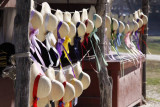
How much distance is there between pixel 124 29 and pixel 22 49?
4.11 metres

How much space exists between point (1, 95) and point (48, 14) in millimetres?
1213

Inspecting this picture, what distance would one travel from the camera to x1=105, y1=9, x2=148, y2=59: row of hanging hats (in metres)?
7.28

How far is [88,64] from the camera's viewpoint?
7.74 m

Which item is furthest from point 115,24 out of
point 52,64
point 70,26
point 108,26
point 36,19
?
point 36,19

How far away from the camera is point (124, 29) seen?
25.3 ft

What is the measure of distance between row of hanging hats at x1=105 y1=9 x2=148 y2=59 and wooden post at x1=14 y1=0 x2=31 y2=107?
11.1 feet

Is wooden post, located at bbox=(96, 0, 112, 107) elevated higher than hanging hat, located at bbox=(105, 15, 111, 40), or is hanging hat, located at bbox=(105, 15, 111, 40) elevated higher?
hanging hat, located at bbox=(105, 15, 111, 40)

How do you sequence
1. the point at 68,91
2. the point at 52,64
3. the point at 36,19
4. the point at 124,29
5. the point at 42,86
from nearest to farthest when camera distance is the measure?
the point at 42,86, the point at 36,19, the point at 68,91, the point at 52,64, the point at 124,29

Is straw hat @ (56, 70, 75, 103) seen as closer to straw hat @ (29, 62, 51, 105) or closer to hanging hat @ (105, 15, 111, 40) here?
straw hat @ (29, 62, 51, 105)

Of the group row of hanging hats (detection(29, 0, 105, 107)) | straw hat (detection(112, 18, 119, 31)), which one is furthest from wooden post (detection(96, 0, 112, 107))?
row of hanging hats (detection(29, 0, 105, 107))

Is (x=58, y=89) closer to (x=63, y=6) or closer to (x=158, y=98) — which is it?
(x=63, y=6)

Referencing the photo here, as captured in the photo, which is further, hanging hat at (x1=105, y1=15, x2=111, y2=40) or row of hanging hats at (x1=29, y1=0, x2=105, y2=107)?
hanging hat at (x1=105, y1=15, x2=111, y2=40)

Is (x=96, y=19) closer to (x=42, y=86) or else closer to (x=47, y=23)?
(x=47, y=23)

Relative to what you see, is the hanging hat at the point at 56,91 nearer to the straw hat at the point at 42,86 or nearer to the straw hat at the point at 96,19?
the straw hat at the point at 42,86
